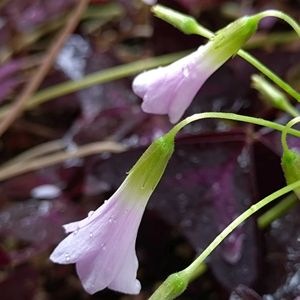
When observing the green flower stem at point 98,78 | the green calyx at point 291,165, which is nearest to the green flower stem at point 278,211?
the green calyx at point 291,165

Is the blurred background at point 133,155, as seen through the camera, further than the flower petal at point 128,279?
Yes

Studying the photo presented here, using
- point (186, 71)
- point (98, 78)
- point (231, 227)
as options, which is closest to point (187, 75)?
point (186, 71)

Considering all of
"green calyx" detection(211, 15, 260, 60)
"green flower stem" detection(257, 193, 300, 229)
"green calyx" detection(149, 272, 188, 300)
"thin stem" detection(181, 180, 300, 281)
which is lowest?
"green flower stem" detection(257, 193, 300, 229)

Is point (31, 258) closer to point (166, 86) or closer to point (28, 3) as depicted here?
point (166, 86)

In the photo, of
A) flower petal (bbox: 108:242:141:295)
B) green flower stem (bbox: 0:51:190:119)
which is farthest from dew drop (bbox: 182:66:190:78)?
green flower stem (bbox: 0:51:190:119)

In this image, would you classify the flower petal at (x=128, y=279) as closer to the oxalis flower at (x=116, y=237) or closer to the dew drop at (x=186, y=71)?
the oxalis flower at (x=116, y=237)

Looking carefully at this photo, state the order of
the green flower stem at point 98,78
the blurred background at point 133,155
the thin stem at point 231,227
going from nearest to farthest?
the thin stem at point 231,227
the blurred background at point 133,155
the green flower stem at point 98,78

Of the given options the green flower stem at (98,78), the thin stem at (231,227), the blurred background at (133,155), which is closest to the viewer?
the thin stem at (231,227)

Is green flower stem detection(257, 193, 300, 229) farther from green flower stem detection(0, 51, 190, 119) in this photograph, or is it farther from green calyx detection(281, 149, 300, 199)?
green flower stem detection(0, 51, 190, 119)
